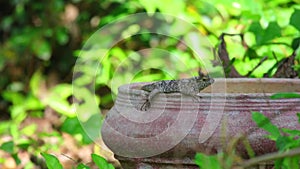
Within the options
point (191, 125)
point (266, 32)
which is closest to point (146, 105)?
point (191, 125)

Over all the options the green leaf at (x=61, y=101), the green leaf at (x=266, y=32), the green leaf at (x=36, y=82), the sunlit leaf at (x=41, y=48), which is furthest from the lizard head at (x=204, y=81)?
the sunlit leaf at (x=41, y=48)

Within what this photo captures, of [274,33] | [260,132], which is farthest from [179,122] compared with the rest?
[274,33]

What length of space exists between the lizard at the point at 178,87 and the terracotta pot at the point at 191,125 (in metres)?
0.02

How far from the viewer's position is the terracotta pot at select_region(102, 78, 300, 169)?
5.16ft

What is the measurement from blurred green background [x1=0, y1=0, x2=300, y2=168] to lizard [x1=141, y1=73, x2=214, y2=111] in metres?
0.50

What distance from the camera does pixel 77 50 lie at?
4.08 metres

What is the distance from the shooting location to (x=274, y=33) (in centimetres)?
222

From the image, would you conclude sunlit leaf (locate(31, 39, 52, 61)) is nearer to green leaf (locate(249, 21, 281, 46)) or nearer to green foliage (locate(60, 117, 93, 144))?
green foliage (locate(60, 117, 93, 144))

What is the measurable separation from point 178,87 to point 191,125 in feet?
0.44

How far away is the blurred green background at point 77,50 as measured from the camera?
2.47 meters

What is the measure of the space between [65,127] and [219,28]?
0.94 metres

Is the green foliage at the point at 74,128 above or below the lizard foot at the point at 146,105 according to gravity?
below

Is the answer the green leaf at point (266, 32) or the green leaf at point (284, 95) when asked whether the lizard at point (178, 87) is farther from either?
the green leaf at point (266, 32)

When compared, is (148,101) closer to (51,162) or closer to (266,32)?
(51,162)
